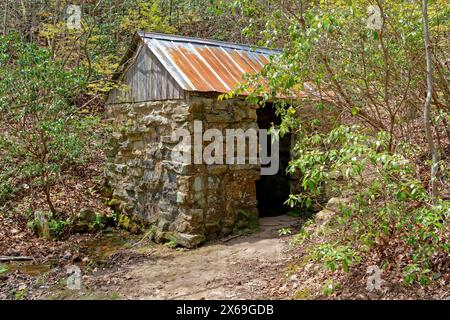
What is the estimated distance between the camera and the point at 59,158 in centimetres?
804

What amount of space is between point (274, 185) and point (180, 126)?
3.20 meters

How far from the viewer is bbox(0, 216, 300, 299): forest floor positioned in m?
4.73

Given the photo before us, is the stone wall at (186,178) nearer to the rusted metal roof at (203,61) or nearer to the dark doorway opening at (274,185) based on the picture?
the rusted metal roof at (203,61)

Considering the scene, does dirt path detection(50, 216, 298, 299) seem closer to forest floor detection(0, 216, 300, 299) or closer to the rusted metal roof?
forest floor detection(0, 216, 300, 299)

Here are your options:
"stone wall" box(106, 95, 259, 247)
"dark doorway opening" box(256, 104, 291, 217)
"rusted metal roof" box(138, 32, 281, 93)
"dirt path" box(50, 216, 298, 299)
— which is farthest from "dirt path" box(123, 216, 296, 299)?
"rusted metal roof" box(138, 32, 281, 93)

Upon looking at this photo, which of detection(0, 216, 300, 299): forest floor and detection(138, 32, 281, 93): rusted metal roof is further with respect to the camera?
detection(138, 32, 281, 93): rusted metal roof

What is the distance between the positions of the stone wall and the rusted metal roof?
318 millimetres

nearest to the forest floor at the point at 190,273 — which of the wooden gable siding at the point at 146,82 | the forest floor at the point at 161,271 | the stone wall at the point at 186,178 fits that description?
the forest floor at the point at 161,271

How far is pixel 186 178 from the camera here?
613 cm

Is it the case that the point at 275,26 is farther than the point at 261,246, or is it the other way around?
the point at 261,246

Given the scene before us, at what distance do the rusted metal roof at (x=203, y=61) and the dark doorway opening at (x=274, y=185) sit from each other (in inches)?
57.1
